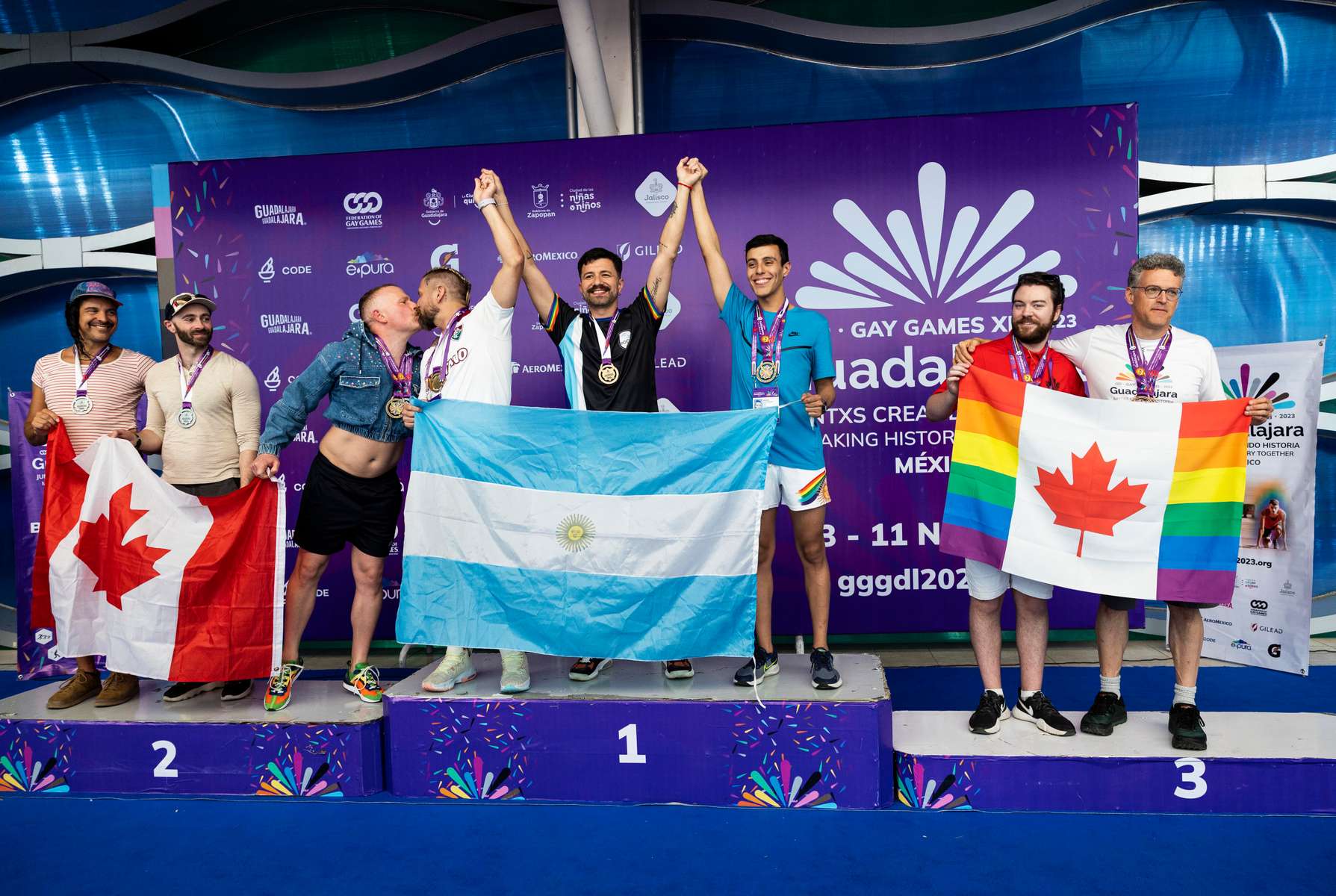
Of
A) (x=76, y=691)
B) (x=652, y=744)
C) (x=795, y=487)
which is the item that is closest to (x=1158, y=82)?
(x=795, y=487)

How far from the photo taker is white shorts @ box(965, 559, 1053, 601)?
298cm

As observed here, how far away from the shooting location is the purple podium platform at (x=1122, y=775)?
2.62m

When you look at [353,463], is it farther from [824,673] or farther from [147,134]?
[147,134]

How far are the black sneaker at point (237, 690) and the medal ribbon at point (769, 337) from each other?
2.16 metres

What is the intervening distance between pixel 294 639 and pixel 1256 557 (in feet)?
12.6

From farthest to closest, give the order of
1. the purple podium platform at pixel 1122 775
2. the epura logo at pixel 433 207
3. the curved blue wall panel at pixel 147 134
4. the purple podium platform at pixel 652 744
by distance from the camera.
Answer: the curved blue wall panel at pixel 147 134 → the epura logo at pixel 433 207 → the purple podium platform at pixel 652 744 → the purple podium platform at pixel 1122 775

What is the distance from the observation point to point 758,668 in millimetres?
3119

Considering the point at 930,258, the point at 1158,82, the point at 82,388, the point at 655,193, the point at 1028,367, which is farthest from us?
the point at 1158,82

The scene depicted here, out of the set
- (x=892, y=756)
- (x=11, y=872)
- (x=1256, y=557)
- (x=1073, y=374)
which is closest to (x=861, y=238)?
(x=1073, y=374)

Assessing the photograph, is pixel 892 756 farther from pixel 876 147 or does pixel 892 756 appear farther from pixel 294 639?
pixel 876 147

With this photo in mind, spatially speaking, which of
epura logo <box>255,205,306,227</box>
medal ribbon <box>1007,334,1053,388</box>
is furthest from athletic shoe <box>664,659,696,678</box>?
epura logo <box>255,205,306,227</box>

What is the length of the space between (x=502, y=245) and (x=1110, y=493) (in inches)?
84.9

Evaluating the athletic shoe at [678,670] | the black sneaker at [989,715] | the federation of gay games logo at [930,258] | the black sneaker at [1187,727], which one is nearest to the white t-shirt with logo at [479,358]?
the athletic shoe at [678,670]

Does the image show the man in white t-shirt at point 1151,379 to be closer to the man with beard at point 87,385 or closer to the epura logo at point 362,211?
the epura logo at point 362,211
